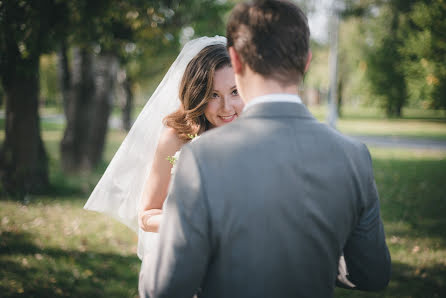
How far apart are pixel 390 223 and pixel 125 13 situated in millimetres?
6415

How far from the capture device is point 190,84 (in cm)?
263

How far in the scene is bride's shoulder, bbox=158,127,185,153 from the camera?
2561 millimetres

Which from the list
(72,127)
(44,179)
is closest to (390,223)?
(44,179)

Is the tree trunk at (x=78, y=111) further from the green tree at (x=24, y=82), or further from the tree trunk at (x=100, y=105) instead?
the green tree at (x=24, y=82)

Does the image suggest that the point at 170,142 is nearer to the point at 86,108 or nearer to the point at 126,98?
the point at 86,108

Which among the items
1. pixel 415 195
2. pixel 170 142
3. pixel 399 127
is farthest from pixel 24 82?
pixel 399 127

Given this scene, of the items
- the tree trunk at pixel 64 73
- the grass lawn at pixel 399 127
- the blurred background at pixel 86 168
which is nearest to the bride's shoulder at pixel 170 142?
the blurred background at pixel 86 168

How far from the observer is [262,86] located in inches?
52.7

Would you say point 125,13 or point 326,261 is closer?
point 326,261

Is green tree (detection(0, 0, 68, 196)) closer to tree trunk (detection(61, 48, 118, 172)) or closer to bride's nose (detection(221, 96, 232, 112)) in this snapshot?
tree trunk (detection(61, 48, 118, 172))

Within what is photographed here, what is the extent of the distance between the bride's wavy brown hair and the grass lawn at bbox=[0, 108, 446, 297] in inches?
104

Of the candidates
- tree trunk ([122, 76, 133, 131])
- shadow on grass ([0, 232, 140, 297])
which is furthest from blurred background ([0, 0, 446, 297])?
tree trunk ([122, 76, 133, 131])

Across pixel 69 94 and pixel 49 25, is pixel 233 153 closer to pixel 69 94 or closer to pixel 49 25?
pixel 49 25

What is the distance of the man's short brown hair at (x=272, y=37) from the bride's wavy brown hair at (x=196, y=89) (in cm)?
124
